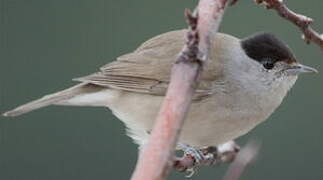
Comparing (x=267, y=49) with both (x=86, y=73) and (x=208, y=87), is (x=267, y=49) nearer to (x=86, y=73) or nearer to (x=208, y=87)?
(x=208, y=87)

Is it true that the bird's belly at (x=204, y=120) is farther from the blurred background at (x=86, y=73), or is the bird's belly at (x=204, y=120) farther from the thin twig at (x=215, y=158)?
the blurred background at (x=86, y=73)

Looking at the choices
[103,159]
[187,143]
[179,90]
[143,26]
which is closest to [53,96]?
[187,143]

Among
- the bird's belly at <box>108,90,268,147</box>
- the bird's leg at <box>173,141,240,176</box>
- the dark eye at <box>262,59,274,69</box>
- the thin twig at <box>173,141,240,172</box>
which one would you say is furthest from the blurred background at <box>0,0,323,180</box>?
the thin twig at <box>173,141,240,172</box>

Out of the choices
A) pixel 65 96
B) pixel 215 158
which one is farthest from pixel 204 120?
pixel 65 96

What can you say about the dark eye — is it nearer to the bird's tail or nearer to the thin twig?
the thin twig

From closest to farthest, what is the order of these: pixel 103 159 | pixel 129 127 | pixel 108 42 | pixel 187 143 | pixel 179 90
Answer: pixel 179 90
pixel 187 143
pixel 129 127
pixel 103 159
pixel 108 42

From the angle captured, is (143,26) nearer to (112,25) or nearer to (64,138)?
(112,25)

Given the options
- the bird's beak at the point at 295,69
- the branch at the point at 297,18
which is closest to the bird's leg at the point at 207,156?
the bird's beak at the point at 295,69

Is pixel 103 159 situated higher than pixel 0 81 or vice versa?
pixel 0 81
